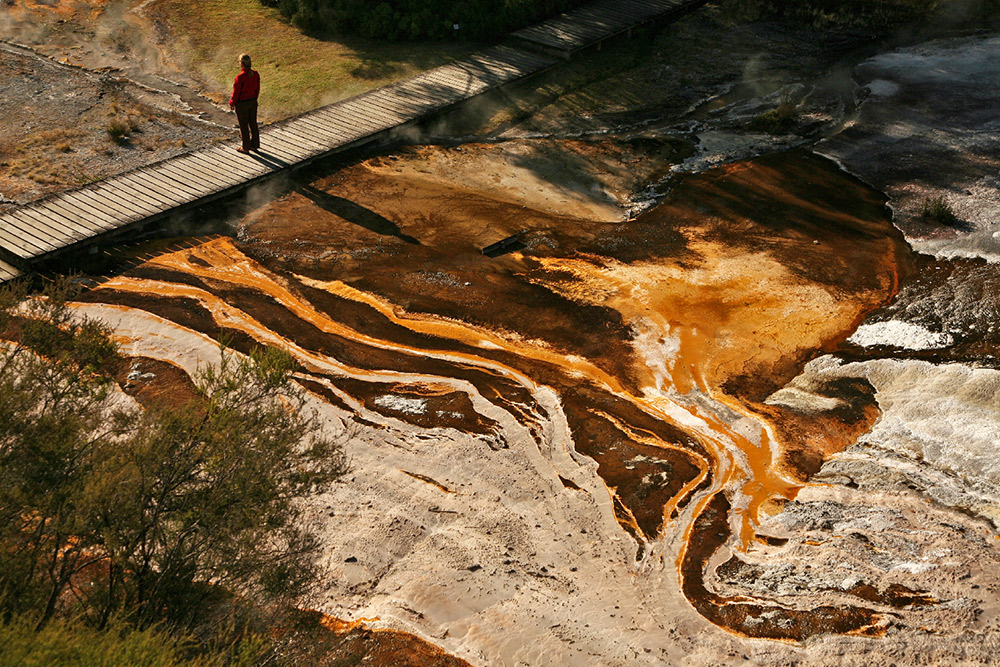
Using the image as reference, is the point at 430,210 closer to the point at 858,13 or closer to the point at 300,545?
the point at 300,545

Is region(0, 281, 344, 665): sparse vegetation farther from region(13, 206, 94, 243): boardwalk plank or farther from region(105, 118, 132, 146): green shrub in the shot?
region(105, 118, 132, 146): green shrub

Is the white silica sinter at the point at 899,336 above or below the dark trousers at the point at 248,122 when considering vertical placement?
below

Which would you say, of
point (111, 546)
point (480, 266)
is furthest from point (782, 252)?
point (111, 546)

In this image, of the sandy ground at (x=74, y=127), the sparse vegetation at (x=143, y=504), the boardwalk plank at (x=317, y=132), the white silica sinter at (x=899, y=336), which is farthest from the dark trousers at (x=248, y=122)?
the white silica sinter at (x=899, y=336)

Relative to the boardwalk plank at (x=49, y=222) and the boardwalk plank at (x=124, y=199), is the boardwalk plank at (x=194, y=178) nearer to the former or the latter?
the boardwalk plank at (x=124, y=199)

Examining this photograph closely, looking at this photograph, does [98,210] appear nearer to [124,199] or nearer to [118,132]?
[124,199]

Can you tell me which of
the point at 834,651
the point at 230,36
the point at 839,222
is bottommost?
the point at 834,651
